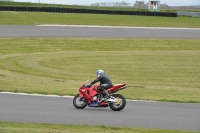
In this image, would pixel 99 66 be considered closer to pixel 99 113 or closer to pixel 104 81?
pixel 104 81

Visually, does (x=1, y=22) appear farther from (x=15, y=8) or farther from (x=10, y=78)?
(x=10, y=78)

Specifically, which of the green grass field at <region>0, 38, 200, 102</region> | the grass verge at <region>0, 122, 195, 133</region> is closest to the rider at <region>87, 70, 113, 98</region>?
the grass verge at <region>0, 122, 195, 133</region>

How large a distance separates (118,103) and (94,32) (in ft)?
84.4

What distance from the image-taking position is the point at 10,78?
72.9 ft

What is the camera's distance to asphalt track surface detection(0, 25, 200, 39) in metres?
37.6

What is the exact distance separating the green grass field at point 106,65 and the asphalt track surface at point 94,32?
2165 millimetres

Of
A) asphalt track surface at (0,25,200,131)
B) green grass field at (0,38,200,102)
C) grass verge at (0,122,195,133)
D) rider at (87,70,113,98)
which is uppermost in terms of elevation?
rider at (87,70,113,98)

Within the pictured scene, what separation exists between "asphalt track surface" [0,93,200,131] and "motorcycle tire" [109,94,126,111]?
0.15m

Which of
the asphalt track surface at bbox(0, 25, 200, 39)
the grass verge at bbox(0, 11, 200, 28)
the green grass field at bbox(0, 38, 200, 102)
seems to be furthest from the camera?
the grass verge at bbox(0, 11, 200, 28)

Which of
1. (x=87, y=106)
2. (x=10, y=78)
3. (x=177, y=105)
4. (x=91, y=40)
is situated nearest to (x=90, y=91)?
(x=87, y=106)

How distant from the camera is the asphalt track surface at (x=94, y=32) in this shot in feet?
123

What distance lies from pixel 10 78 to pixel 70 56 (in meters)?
8.23

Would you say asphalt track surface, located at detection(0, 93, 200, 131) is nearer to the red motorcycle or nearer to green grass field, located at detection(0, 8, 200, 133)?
the red motorcycle

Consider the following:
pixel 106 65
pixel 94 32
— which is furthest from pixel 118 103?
pixel 94 32
